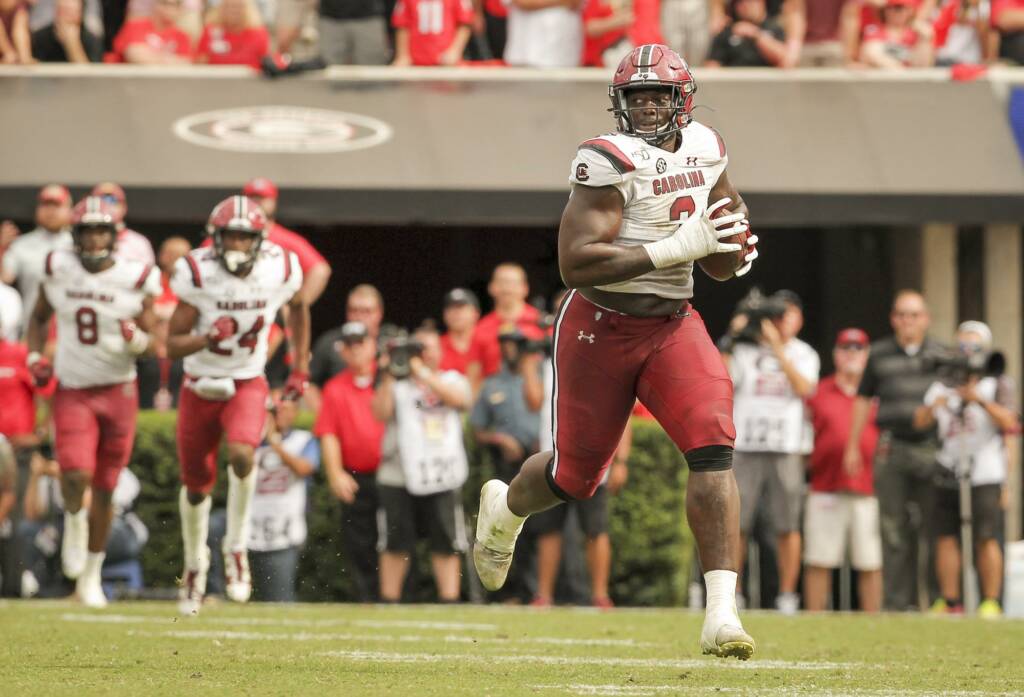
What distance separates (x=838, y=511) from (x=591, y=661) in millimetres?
5562

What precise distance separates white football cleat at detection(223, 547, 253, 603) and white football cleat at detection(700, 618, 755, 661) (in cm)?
388

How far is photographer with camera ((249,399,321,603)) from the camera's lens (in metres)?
11.1

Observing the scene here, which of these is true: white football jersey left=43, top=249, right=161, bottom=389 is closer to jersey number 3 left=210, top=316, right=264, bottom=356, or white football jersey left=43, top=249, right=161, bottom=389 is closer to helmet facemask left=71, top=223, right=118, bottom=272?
helmet facemask left=71, top=223, right=118, bottom=272

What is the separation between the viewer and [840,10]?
14.9 metres

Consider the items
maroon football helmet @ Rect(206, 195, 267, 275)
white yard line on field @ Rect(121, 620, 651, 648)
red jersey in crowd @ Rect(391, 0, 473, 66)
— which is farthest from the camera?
red jersey in crowd @ Rect(391, 0, 473, 66)

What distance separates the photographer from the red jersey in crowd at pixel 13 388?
11.4 metres

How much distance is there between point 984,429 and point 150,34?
6898 mm

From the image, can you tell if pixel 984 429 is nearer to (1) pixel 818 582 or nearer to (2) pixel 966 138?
(1) pixel 818 582

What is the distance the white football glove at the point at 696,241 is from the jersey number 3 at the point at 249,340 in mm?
3659

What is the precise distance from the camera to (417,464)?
11.3 metres

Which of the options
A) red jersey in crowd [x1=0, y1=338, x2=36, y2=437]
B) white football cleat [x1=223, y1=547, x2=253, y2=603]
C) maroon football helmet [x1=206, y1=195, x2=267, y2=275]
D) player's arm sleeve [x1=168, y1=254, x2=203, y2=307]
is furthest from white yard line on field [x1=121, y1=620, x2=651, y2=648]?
red jersey in crowd [x1=0, y1=338, x2=36, y2=437]

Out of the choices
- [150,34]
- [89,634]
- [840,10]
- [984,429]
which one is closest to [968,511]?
[984,429]

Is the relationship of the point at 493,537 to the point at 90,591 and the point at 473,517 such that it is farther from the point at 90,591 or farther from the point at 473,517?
the point at 473,517

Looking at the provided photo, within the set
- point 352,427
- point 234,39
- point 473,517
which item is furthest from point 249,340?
point 234,39
